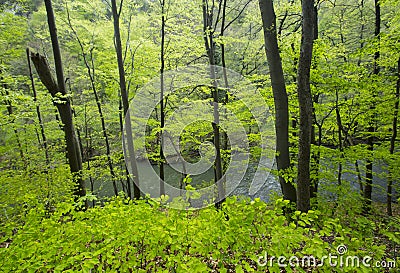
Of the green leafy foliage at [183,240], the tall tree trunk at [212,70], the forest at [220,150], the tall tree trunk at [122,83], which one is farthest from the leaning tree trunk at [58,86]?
the tall tree trunk at [212,70]

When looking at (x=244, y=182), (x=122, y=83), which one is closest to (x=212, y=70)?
(x=122, y=83)

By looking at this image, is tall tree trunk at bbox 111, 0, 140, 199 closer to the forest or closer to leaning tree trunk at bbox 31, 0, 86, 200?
the forest

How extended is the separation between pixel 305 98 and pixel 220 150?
4463 millimetres

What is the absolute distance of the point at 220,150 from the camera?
7.37 m

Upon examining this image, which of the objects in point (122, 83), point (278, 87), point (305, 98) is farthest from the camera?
point (122, 83)

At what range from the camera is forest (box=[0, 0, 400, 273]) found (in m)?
1.87

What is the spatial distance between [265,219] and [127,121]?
20.1ft

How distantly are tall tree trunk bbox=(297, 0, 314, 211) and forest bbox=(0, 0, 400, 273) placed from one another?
0.05ft

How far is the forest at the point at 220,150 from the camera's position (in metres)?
1.87

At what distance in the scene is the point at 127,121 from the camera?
7.17 metres
